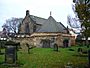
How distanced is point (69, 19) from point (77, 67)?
29.6m

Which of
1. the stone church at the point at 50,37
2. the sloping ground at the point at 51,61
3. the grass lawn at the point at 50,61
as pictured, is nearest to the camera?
the sloping ground at the point at 51,61

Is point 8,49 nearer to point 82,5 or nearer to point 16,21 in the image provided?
point 82,5

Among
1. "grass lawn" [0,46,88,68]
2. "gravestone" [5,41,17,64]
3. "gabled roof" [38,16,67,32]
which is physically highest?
"gabled roof" [38,16,67,32]

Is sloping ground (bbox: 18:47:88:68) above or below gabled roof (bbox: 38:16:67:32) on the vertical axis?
below

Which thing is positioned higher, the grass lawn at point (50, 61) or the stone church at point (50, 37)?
the stone church at point (50, 37)

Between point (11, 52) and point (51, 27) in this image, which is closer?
point (11, 52)

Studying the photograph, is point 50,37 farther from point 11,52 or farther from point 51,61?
point 11,52

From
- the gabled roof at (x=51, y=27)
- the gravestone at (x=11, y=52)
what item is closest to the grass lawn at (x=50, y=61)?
the gravestone at (x=11, y=52)

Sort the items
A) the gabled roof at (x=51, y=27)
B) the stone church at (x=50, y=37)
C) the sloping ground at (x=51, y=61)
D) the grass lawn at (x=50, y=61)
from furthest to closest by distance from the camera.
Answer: the gabled roof at (x=51, y=27), the stone church at (x=50, y=37), the grass lawn at (x=50, y=61), the sloping ground at (x=51, y=61)

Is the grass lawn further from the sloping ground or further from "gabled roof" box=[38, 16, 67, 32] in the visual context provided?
"gabled roof" box=[38, 16, 67, 32]

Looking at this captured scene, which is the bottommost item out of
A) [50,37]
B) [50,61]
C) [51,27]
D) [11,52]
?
[50,61]

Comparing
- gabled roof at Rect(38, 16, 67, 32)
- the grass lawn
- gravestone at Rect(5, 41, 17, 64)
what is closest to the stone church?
gabled roof at Rect(38, 16, 67, 32)

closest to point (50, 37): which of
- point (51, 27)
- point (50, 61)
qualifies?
point (51, 27)

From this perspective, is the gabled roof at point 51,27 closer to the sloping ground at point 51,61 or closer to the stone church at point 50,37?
the stone church at point 50,37
